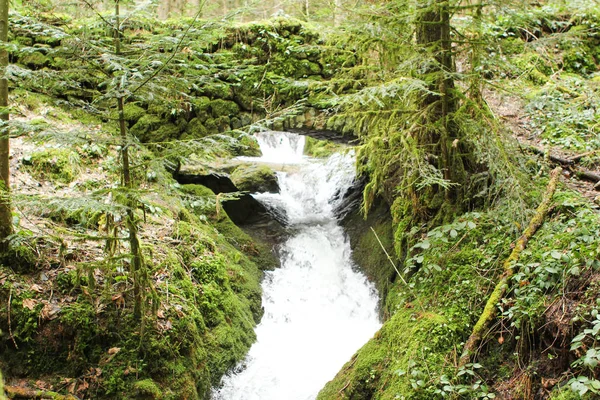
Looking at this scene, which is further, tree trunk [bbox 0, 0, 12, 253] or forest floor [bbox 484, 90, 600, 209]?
forest floor [bbox 484, 90, 600, 209]

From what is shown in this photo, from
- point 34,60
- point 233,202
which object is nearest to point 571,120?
point 233,202

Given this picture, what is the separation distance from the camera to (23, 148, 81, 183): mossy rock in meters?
6.36

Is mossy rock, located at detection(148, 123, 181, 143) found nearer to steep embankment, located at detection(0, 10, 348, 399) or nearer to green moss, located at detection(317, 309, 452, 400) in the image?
steep embankment, located at detection(0, 10, 348, 399)

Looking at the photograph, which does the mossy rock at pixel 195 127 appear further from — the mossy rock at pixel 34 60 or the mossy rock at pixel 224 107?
the mossy rock at pixel 34 60

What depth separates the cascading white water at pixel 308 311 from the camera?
5840 mm

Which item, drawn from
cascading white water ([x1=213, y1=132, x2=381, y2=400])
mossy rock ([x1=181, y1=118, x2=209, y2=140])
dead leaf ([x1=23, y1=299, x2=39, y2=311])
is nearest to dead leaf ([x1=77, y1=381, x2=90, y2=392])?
dead leaf ([x1=23, y1=299, x2=39, y2=311])

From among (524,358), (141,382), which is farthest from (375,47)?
(141,382)

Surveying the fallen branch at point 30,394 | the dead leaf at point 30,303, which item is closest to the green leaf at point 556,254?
the fallen branch at point 30,394

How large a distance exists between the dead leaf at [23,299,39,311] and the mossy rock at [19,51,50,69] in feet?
20.1

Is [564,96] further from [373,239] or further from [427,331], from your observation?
[427,331]

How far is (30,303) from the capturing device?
4.41 meters

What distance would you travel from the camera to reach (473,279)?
469 centimetres

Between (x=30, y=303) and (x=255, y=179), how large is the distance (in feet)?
23.3

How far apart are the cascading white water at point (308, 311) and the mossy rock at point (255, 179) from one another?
218mm
